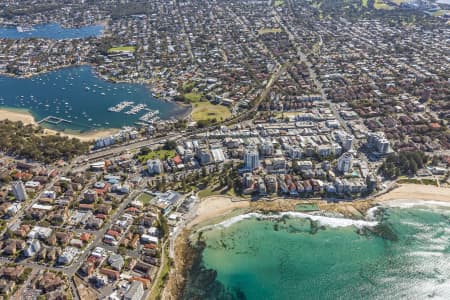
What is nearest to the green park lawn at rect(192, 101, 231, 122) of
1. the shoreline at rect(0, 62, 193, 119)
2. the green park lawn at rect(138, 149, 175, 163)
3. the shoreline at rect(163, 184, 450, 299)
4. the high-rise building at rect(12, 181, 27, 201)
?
the shoreline at rect(0, 62, 193, 119)

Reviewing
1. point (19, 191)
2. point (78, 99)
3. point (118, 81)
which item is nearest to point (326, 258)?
point (19, 191)

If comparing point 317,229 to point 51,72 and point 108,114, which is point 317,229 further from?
point 51,72

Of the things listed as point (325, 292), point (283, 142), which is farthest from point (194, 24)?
point (325, 292)

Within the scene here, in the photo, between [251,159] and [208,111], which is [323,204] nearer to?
[251,159]

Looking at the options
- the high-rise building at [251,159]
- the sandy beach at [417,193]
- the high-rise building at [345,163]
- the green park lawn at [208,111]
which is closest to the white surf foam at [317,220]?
the sandy beach at [417,193]

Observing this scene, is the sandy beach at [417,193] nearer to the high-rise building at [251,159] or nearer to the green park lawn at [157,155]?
the high-rise building at [251,159]

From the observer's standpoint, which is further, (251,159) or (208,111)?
(208,111)
